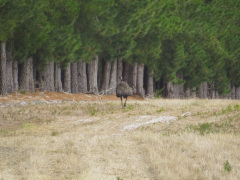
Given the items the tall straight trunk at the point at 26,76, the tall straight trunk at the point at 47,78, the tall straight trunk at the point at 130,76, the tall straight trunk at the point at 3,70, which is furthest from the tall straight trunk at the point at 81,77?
the tall straight trunk at the point at 3,70

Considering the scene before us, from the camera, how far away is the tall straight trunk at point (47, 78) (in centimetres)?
2398

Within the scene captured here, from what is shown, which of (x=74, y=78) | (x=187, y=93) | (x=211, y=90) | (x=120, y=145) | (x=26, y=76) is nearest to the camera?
(x=120, y=145)

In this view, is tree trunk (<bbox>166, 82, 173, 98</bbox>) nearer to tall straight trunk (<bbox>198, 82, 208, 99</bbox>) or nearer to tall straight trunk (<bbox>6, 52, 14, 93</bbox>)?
tall straight trunk (<bbox>198, 82, 208, 99</bbox>)

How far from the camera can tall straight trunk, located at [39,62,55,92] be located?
24.0 meters

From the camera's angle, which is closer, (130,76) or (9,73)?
(9,73)

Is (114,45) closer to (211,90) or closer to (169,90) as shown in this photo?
(169,90)

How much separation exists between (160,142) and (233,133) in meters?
2.66

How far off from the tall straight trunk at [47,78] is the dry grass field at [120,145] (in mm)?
7932

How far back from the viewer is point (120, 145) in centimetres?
1002

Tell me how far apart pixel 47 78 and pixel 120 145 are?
15.0 metres

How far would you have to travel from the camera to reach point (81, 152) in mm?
9422

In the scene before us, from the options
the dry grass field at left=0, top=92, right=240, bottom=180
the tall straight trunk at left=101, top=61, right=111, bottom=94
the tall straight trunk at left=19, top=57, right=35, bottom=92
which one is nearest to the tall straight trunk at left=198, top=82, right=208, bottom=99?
the tall straight trunk at left=101, top=61, right=111, bottom=94

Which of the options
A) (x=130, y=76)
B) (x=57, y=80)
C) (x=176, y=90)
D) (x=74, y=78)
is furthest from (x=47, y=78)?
(x=176, y=90)

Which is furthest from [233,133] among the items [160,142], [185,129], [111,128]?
[111,128]
